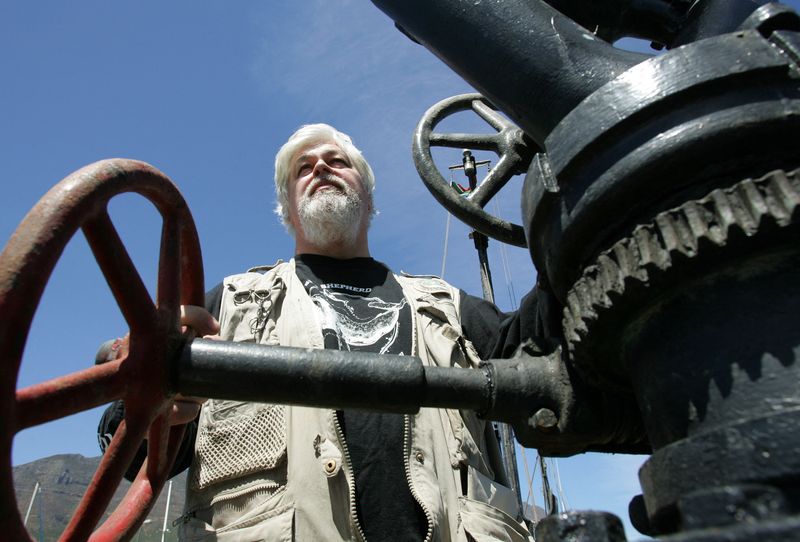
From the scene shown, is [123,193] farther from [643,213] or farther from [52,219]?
[643,213]

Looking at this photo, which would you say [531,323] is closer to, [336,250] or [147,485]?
[147,485]

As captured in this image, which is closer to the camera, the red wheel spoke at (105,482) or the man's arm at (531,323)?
the red wheel spoke at (105,482)

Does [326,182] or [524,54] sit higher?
[326,182]

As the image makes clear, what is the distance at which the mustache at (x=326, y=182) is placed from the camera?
9.31ft

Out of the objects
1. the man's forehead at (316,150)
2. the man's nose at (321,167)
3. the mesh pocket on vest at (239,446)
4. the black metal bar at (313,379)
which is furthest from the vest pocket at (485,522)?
the man's forehead at (316,150)

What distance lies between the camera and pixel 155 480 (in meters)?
1.10

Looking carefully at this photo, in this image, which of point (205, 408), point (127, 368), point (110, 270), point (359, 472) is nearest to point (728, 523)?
point (127, 368)

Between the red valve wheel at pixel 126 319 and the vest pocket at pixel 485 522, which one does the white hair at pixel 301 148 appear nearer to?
the vest pocket at pixel 485 522

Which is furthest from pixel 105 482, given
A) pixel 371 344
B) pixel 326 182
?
pixel 326 182

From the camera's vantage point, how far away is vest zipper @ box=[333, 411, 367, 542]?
6.09 ft

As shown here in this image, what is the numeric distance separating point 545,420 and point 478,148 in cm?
98

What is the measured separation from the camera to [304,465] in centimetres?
194

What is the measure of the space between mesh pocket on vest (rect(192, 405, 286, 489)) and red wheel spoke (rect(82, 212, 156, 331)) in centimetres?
114

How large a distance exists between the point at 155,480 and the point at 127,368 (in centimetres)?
31
